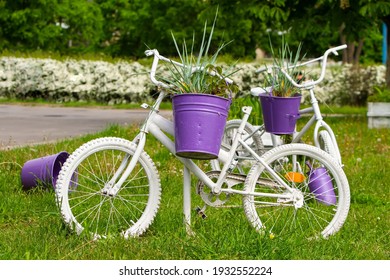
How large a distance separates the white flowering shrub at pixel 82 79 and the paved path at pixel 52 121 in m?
1.75

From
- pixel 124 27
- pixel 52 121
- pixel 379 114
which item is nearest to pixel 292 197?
pixel 379 114

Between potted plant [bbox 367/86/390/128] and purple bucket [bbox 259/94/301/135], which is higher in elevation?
purple bucket [bbox 259/94/301/135]

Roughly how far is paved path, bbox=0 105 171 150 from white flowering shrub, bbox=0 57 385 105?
1754 millimetres

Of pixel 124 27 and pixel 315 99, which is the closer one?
pixel 315 99

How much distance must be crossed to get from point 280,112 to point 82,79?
16.0 metres

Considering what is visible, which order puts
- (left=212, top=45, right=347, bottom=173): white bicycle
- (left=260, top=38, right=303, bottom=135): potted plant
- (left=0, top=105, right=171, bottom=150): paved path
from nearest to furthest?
(left=260, top=38, right=303, bottom=135): potted plant
(left=212, top=45, right=347, bottom=173): white bicycle
(left=0, top=105, right=171, bottom=150): paved path

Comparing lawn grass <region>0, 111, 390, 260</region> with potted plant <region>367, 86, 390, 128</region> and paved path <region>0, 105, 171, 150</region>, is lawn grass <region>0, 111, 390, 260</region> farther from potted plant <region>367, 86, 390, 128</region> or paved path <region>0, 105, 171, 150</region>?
potted plant <region>367, 86, 390, 128</region>

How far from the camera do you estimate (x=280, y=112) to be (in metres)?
5.67

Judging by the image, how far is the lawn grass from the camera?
446 cm

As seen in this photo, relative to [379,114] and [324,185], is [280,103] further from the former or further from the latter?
[379,114]

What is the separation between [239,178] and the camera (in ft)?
16.8

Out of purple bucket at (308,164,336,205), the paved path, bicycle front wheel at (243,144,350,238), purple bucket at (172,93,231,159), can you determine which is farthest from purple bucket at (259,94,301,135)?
the paved path

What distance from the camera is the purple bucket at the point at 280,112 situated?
18.5 feet

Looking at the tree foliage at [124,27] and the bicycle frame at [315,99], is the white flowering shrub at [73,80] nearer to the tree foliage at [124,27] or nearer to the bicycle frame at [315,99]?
the tree foliage at [124,27]
